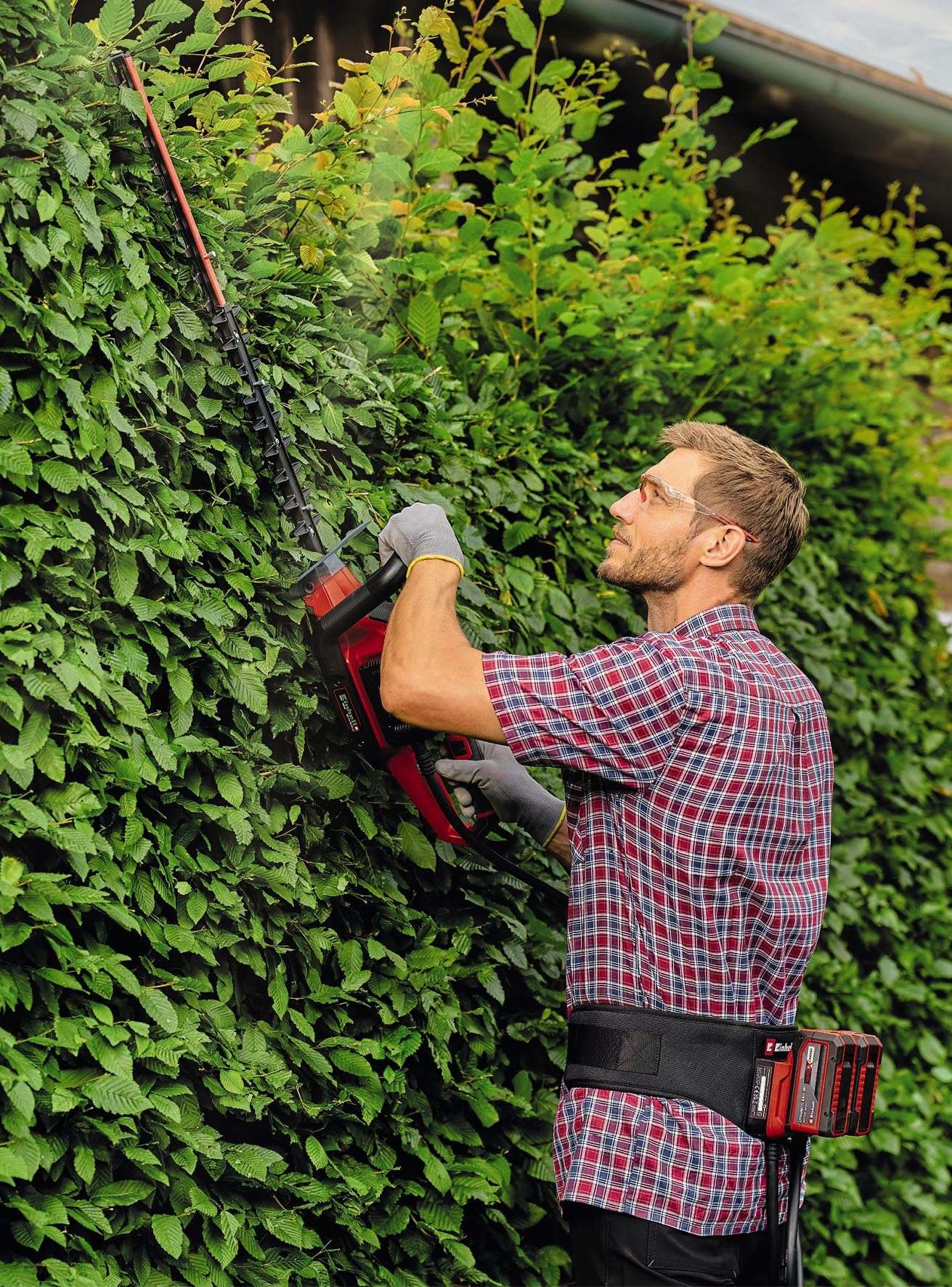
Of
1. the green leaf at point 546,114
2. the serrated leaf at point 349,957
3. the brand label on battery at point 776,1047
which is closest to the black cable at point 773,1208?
the brand label on battery at point 776,1047

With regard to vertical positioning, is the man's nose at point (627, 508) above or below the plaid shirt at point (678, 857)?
above

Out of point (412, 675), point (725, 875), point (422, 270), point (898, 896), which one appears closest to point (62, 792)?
point (412, 675)

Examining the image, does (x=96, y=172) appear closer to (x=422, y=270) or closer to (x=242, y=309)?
(x=242, y=309)

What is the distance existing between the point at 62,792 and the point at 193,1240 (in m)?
0.79

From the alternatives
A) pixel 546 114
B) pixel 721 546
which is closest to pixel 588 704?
pixel 721 546

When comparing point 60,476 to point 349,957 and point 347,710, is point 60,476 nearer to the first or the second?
point 347,710

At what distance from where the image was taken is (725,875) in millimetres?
1907

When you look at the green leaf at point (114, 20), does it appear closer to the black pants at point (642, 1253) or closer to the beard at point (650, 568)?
the beard at point (650, 568)

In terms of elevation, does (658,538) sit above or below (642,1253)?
above

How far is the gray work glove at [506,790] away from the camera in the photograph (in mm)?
2100

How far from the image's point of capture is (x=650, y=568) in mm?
2117

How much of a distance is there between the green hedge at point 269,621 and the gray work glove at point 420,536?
0.17 metres

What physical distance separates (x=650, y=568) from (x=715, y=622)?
0.53 feet

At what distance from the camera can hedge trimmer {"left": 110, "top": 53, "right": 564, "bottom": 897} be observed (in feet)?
6.13
